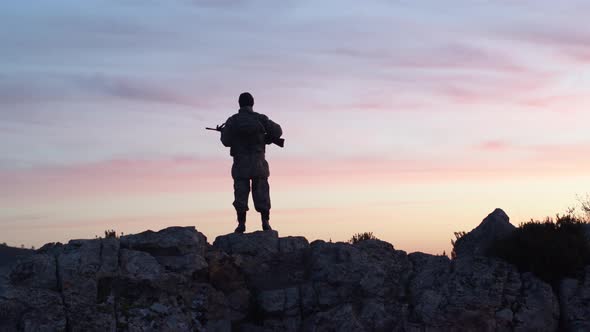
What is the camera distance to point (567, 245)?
19266 millimetres

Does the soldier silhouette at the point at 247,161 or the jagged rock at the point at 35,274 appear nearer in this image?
the jagged rock at the point at 35,274

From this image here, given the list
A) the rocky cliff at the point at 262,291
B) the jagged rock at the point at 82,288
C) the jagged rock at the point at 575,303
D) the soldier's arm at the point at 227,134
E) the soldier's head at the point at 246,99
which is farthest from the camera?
the soldier's head at the point at 246,99

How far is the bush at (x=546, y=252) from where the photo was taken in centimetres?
1897

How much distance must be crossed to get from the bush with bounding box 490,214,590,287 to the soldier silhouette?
613 cm

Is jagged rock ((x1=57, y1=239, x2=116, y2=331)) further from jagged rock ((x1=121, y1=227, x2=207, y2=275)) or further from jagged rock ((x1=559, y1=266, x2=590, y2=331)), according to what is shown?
jagged rock ((x1=559, y1=266, x2=590, y2=331))

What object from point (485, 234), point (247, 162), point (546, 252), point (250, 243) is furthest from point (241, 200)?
point (546, 252)

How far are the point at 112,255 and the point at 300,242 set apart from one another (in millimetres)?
4988

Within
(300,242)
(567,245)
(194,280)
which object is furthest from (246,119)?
(567,245)

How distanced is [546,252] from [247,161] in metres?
7.86

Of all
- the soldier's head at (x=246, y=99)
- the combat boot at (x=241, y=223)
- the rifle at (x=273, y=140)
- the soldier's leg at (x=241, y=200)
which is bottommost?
the combat boot at (x=241, y=223)

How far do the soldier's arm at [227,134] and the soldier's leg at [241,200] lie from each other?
1.05m

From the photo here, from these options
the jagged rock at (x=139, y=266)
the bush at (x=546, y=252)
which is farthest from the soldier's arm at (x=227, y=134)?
the bush at (x=546, y=252)

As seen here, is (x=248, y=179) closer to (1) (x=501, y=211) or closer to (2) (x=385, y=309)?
(2) (x=385, y=309)

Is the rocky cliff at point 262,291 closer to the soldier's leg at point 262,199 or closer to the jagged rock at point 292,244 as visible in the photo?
the jagged rock at point 292,244
